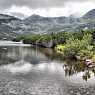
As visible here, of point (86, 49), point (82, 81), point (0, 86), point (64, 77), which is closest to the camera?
point (0, 86)

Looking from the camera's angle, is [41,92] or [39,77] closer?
[41,92]

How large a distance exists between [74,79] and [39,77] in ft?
34.6

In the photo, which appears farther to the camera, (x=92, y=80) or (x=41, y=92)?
(x=92, y=80)

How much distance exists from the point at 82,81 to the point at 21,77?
59.5 ft

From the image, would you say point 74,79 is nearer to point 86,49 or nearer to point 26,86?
point 26,86

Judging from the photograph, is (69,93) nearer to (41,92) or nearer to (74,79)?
(41,92)

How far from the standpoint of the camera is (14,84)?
68.6 m

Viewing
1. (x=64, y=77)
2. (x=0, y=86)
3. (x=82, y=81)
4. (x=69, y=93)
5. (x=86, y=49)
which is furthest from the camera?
(x=86, y=49)

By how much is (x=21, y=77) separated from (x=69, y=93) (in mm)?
23340

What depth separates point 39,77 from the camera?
80.1 m

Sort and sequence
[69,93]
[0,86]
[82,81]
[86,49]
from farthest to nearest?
[86,49]
[82,81]
[0,86]
[69,93]

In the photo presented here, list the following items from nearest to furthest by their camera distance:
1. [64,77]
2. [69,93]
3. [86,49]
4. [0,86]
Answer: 1. [69,93]
2. [0,86]
3. [64,77]
4. [86,49]

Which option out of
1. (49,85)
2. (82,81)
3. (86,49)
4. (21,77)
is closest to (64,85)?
(49,85)

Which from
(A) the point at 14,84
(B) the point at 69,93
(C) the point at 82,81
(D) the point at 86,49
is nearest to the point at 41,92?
(B) the point at 69,93
